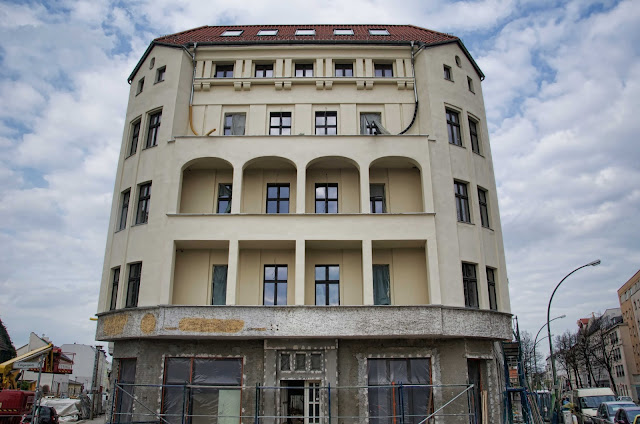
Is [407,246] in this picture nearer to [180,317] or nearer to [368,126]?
[368,126]

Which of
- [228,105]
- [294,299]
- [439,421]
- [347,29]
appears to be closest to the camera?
[439,421]

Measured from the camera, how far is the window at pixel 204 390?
58.7 feet

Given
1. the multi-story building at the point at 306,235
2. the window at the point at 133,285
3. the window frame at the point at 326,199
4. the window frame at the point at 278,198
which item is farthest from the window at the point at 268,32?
the window at the point at 133,285

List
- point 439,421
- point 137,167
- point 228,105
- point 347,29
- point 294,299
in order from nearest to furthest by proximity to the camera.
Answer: point 439,421
point 294,299
point 137,167
point 228,105
point 347,29

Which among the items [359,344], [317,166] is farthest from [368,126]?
[359,344]

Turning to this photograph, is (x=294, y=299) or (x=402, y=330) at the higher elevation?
(x=294, y=299)

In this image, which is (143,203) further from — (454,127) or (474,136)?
(474,136)

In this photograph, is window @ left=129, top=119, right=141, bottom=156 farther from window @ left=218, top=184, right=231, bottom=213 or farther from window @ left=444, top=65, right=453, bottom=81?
window @ left=444, top=65, right=453, bottom=81

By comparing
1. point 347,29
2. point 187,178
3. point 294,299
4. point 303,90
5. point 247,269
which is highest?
point 347,29

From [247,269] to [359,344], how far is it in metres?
5.62

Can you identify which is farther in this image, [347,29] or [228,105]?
[347,29]

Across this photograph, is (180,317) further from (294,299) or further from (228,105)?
(228,105)

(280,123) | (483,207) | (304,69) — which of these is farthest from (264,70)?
(483,207)

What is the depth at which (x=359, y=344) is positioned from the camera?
18.3 metres
